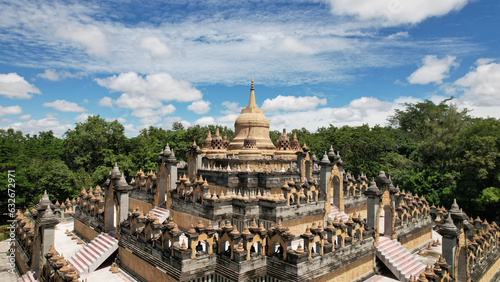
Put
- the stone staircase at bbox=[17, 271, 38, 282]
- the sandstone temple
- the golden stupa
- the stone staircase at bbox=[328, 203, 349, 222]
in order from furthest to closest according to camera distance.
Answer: the golden stupa, the stone staircase at bbox=[328, 203, 349, 222], the stone staircase at bbox=[17, 271, 38, 282], the sandstone temple

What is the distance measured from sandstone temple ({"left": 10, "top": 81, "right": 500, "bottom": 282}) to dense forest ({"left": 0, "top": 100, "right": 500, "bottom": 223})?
32.5ft

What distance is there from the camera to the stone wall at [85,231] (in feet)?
67.5

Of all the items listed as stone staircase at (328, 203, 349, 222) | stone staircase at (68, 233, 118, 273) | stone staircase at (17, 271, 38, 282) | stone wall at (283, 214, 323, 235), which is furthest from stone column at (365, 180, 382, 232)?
Answer: stone staircase at (17, 271, 38, 282)

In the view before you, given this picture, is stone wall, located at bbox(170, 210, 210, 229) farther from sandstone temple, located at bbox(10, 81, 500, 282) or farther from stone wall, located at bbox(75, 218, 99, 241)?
stone wall, located at bbox(75, 218, 99, 241)

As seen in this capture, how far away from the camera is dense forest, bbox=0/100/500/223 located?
32.6 m

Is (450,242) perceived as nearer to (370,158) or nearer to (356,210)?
(356,210)

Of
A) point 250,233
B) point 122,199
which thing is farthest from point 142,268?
point 250,233

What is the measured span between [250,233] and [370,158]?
4673 centimetres

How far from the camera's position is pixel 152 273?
14570 mm

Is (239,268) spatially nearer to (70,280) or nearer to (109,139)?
(70,280)

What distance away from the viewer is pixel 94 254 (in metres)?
17.3

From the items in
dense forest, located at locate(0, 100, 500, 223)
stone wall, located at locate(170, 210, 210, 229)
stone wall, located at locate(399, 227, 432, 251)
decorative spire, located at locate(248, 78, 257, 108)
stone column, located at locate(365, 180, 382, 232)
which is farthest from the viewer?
dense forest, located at locate(0, 100, 500, 223)

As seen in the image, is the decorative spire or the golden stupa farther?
the decorative spire

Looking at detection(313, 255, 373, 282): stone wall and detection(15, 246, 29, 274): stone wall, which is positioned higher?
detection(313, 255, 373, 282): stone wall
